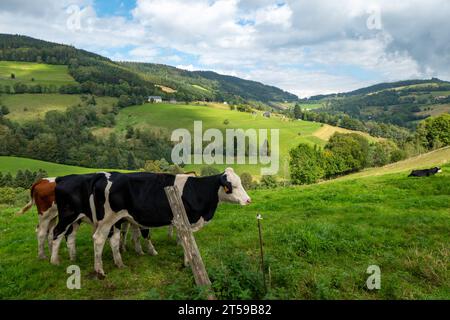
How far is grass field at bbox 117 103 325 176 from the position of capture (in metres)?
124

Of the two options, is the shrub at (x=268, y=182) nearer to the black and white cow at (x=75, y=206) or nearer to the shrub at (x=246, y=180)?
the shrub at (x=246, y=180)

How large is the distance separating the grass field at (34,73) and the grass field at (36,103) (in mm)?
14185

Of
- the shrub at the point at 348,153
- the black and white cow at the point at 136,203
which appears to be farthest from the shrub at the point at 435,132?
the black and white cow at the point at 136,203

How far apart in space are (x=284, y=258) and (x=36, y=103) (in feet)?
504

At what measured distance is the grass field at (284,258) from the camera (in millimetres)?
6953

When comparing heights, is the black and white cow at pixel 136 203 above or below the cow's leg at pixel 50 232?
above

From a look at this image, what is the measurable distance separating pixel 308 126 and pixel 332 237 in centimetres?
13297

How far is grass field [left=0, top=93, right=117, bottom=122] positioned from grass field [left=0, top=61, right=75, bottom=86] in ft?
46.5

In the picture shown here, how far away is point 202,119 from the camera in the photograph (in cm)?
13900

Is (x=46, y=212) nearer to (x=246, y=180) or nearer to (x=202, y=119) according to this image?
(x=246, y=180)

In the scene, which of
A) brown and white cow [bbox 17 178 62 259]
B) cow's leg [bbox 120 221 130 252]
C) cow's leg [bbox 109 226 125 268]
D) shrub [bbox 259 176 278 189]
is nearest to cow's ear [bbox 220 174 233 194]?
cow's leg [bbox 109 226 125 268]
